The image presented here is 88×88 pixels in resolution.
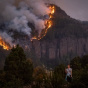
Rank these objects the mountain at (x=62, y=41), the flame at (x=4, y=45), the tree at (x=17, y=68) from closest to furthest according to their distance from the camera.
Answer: the tree at (x=17, y=68) < the flame at (x=4, y=45) < the mountain at (x=62, y=41)

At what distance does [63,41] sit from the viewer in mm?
110188

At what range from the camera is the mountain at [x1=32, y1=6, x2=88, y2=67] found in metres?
105

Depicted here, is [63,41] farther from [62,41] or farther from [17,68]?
[17,68]

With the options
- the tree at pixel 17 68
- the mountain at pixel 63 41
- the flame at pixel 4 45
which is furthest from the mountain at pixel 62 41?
the tree at pixel 17 68

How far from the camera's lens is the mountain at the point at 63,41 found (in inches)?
4149

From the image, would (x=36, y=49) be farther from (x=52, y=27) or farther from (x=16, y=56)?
(x=16, y=56)

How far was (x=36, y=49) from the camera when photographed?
105 metres

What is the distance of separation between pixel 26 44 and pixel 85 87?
279 feet

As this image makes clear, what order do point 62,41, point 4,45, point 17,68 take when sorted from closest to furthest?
point 17,68 → point 4,45 → point 62,41

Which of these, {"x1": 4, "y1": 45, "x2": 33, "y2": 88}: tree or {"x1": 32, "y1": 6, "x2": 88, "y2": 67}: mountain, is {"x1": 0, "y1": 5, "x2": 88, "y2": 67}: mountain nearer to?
{"x1": 32, "y1": 6, "x2": 88, "y2": 67}: mountain

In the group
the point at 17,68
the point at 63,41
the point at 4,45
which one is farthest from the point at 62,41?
the point at 17,68

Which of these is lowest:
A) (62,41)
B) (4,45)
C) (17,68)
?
(17,68)

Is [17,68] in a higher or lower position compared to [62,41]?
lower

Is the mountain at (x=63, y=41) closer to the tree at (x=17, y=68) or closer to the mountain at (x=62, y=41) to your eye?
the mountain at (x=62, y=41)
